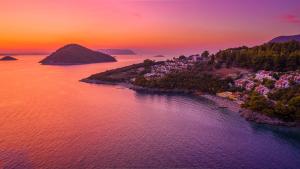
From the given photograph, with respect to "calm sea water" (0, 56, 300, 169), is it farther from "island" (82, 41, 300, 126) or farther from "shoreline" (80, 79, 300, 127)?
"island" (82, 41, 300, 126)

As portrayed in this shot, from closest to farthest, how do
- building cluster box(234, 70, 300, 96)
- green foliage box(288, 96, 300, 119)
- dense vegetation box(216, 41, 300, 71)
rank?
green foliage box(288, 96, 300, 119) → building cluster box(234, 70, 300, 96) → dense vegetation box(216, 41, 300, 71)

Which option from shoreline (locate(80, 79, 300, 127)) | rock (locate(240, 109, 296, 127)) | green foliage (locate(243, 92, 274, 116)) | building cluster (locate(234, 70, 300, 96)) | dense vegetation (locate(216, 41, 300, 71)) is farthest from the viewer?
dense vegetation (locate(216, 41, 300, 71))

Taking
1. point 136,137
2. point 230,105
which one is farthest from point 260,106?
point 136,137

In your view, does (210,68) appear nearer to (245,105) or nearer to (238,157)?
(245,105)

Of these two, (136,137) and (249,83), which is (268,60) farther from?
(136,137)

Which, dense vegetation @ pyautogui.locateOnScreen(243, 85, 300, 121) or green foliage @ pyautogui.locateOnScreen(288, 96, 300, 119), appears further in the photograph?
dense vegetation @ pyautogui.locateOnScreen(243, 85, 300, 121)

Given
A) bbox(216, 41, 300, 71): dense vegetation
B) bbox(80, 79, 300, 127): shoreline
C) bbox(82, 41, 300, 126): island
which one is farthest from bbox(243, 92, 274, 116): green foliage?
bbox(216, 41, 300, 71): dense vegetation

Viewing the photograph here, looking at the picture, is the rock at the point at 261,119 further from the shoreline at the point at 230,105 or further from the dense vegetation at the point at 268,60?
the dense vegetation at the point at 268,60

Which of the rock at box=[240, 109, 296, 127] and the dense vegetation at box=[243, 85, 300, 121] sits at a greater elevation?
the dense vegetation at box=[243, 85, 300, 121]
